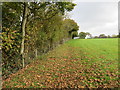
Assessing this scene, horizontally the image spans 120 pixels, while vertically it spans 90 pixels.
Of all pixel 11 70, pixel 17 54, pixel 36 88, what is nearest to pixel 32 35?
pixel 17 54

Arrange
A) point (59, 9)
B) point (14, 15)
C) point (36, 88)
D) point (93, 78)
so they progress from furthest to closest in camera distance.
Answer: point (59, 9) < point (14, 15) < point (93, 78) < point (36, 88)

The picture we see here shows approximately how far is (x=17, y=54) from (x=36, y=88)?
2302 mm

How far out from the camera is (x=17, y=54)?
425 cm

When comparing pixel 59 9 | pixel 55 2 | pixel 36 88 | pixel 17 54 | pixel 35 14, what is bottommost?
pixel 36 88

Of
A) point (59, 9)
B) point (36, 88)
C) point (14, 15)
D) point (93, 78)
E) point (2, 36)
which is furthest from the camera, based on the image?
point (59, 9)

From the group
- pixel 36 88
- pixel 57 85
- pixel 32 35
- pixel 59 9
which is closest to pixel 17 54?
pixel 32 35

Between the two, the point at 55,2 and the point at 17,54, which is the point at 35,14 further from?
the point at 17,54

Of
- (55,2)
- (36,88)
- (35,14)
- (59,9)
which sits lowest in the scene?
(36,88)

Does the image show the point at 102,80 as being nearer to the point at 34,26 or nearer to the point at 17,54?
the point at 17,54

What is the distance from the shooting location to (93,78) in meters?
3.40

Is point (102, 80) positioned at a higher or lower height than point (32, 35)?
lower

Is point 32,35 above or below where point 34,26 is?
below

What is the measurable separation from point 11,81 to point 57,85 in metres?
2.28

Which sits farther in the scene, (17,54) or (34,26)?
(34,26)
